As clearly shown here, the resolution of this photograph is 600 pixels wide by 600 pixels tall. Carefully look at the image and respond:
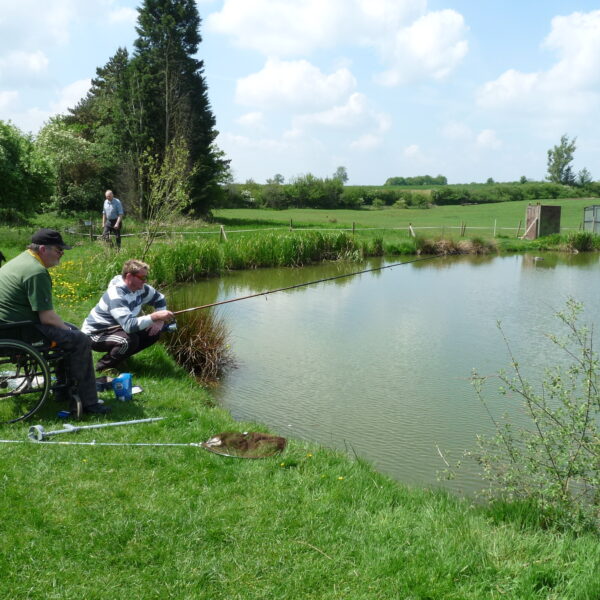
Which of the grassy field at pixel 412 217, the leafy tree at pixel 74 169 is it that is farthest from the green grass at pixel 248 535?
the grassy field at pixel 412 217

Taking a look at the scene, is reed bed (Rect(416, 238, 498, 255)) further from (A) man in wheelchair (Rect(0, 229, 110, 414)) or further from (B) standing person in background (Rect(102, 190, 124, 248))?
(A) man in wheelchair (Rect(0, 229, 110, 414))

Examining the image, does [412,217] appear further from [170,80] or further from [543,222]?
[170,80]

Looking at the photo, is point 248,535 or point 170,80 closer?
point 248,535

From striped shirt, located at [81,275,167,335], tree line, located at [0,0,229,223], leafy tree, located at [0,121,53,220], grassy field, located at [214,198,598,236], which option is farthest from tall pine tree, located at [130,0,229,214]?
striped shirt, located at [81,275,167,335]

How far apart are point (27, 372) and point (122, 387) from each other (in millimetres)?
888

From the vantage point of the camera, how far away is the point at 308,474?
4.27m

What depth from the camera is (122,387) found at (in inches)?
218

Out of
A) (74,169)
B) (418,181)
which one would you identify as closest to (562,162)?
(418,181)

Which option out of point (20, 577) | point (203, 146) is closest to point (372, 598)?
point (20, 577)

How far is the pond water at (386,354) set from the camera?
20.6ft

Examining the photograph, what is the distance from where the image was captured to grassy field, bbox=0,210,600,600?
2.97 metres

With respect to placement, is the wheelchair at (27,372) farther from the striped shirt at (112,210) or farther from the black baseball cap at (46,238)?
the striped shirt at (112,210)

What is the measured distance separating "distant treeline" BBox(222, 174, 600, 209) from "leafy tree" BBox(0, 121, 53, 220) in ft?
108

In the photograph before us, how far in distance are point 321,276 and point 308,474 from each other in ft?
46.4
